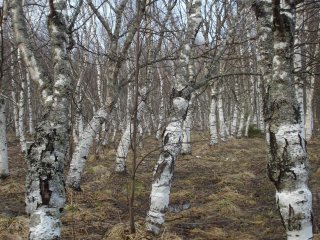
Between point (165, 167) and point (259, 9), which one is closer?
point (259, 9)

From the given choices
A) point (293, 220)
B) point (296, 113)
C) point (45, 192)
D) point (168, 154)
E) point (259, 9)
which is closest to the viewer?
point (293, 220)

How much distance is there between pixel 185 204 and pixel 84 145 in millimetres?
2357

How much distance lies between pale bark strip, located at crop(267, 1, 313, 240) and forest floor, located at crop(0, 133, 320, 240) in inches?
56.2

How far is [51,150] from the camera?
10.9ft

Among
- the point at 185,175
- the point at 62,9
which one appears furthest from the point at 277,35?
the point at 185,175

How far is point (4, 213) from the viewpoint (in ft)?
20.5

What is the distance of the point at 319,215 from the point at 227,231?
1.53 metres

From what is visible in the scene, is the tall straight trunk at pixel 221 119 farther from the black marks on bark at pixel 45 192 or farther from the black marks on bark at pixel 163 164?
the black marks on bark at pixel 45 192

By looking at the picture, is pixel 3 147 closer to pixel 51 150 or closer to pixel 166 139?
pixel 166 139

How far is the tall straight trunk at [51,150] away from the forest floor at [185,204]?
1.30 m

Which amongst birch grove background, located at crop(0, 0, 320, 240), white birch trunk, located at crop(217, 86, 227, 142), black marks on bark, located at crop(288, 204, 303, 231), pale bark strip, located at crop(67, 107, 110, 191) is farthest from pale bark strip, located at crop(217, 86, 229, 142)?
black marks on bark, located at crop(288, 204, 303, 231)

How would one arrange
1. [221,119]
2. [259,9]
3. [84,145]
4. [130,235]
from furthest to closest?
[221,119] < [84,145] < [130,235] < [259,9]

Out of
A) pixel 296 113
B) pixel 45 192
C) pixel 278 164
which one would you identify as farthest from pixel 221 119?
pixel 45 192

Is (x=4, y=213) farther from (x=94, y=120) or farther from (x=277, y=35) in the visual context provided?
(x=277, y=35)
